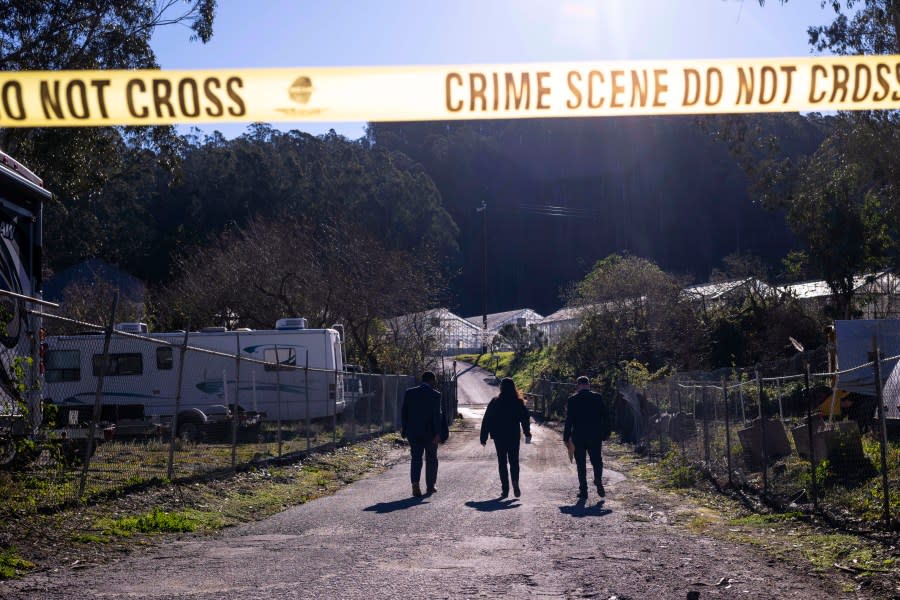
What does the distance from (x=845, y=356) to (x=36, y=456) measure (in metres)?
19.1

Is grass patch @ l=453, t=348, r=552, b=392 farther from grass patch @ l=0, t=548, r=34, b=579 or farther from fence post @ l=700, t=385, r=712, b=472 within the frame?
grass patch @ l=0, t=548, r=34, b=579

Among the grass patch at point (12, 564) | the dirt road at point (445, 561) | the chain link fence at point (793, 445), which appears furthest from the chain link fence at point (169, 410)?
the chain link fence at point (793, 445)

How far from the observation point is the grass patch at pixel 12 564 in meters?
7.54

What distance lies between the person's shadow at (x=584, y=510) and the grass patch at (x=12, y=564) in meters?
5.95

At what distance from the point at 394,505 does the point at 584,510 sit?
2332 mm

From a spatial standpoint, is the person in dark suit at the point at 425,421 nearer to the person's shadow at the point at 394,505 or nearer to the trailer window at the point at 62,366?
the person's shadow at the point at 394,505

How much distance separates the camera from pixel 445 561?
26.9 feet

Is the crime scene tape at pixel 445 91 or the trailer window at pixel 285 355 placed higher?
the crime scene tape at pixel 445 91

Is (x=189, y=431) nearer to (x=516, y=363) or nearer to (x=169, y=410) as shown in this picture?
(x=169, y=410)

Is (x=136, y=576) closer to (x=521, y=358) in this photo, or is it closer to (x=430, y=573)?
(x=430, y=573)

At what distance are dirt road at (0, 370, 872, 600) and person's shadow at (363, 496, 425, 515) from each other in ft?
0.08

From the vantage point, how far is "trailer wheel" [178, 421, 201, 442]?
19969 mm

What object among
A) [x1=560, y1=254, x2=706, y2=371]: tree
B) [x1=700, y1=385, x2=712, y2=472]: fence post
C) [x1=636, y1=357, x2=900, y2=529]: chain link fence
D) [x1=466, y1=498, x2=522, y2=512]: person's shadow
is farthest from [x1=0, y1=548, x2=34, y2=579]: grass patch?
[x1=560, y1=254, x2=706, y2=371]: tree

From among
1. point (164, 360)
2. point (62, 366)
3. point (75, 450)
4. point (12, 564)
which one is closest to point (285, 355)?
point (164, 360)
